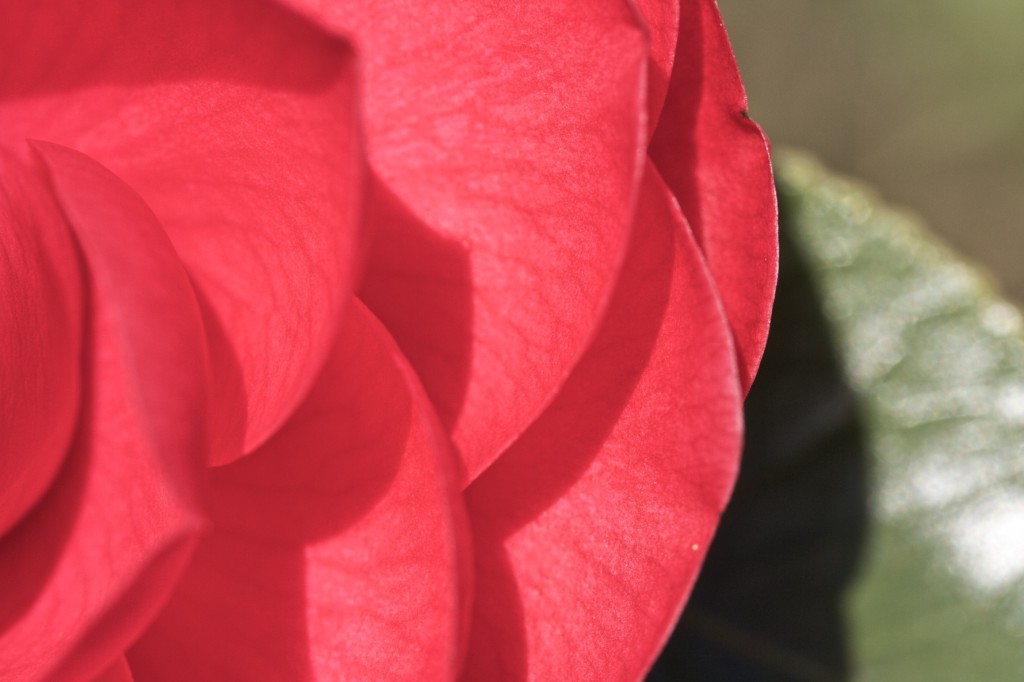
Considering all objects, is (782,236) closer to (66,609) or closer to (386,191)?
(386,191)

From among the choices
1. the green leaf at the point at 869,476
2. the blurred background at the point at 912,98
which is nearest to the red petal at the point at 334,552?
the green leaf at the point at 869,476

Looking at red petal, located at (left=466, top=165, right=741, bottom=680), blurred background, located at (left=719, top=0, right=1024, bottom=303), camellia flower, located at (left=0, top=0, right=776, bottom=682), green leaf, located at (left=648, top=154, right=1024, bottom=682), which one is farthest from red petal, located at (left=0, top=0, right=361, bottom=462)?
blurred background, located at (left=719, top=0, right=1024, bottom=303)

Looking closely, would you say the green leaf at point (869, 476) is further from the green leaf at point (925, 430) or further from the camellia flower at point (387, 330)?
the camellia flower at point (387, 330)

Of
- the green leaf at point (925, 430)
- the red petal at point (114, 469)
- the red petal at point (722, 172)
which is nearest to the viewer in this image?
the red petal at point (114, 469)

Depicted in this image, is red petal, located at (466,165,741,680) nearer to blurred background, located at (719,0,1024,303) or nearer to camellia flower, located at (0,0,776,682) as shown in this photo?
camellia flower, located at (0,0,776,682)

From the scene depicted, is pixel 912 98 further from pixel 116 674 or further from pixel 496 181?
pixel 116 674
